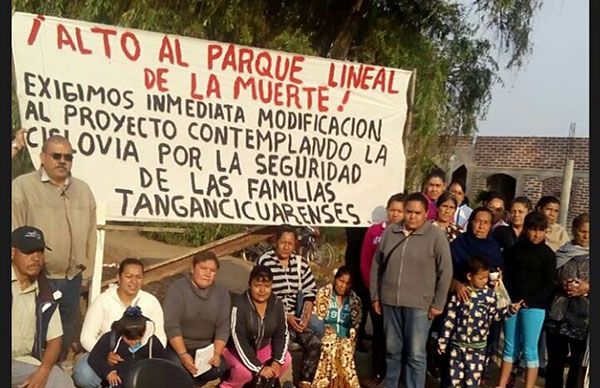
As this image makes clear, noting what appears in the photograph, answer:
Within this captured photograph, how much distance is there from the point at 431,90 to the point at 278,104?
1.54 m

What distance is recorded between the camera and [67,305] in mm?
4148

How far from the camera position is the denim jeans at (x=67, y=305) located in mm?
4090

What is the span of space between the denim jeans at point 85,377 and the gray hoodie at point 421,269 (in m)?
1.96

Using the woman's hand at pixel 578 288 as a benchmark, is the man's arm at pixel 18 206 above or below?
Result: above

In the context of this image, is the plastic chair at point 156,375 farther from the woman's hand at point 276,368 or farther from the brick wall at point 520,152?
the brick wall at point 520,152

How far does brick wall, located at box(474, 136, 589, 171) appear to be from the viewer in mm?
6105

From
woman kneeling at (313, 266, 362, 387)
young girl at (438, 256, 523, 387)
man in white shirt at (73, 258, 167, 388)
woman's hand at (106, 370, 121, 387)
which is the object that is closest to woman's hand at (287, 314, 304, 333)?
woman kneeling at (313, 266, 362, 387)

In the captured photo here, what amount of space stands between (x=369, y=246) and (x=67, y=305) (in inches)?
81.8

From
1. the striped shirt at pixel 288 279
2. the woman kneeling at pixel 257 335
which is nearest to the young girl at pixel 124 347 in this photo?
→ the woman kneeling at pixel 257 335

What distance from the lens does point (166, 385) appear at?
3801 mm

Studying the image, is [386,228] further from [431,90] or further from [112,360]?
[112,360]

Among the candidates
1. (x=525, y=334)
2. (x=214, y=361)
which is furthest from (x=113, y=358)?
(x=525, y=334)

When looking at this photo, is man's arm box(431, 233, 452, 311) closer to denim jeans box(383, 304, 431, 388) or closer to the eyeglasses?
denim jeans box(383, 304, 431, 388)

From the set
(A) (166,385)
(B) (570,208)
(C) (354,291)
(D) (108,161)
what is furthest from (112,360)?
(B) (570,208)
